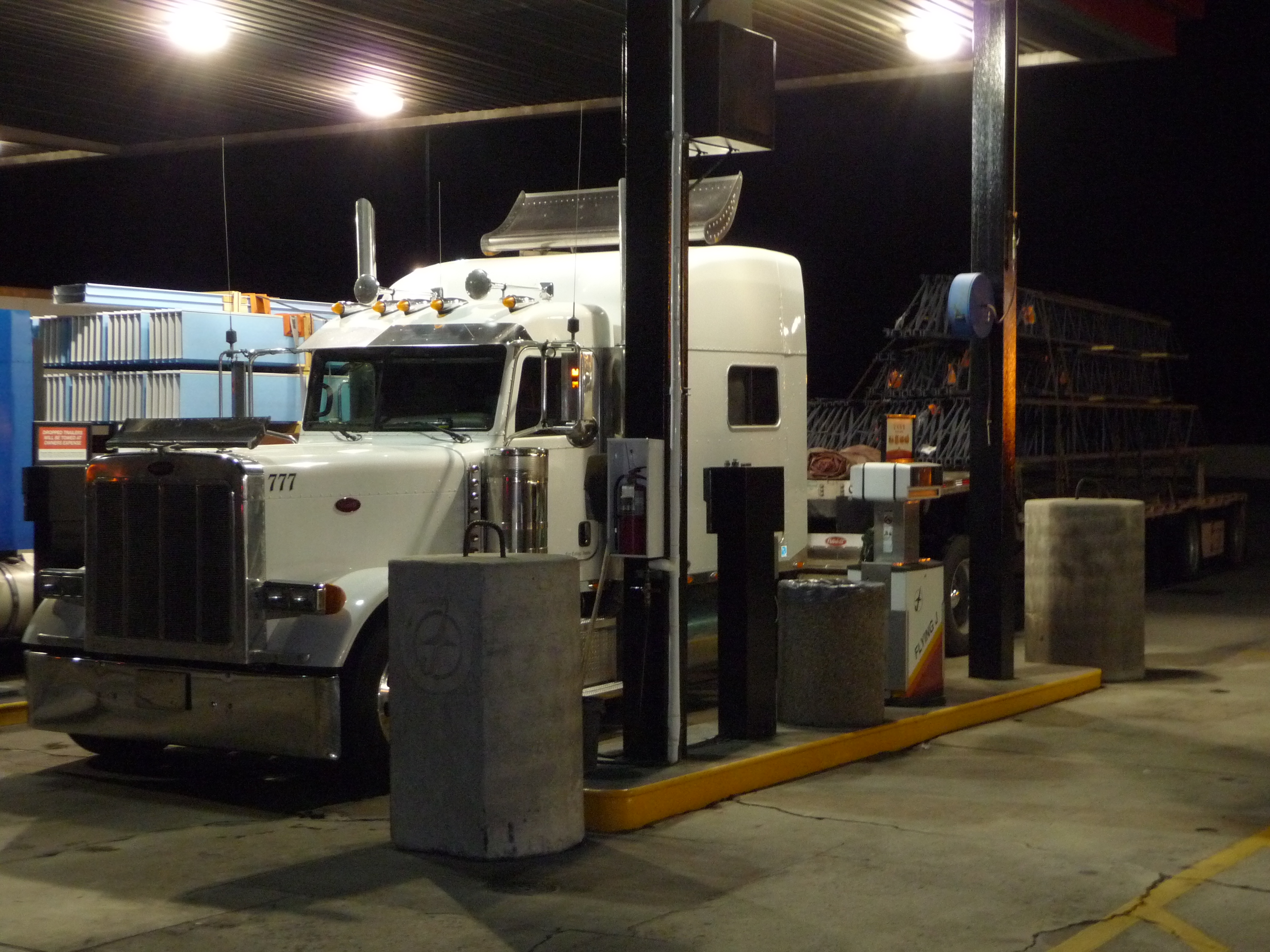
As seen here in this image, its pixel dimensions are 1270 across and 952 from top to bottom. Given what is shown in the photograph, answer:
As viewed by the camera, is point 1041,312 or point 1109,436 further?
point 1109,436

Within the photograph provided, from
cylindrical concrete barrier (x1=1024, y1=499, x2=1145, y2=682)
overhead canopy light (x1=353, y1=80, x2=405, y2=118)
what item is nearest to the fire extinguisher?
cylindrical concrete barrier (x1=1024, y1=499, x2=1145, y2=682)

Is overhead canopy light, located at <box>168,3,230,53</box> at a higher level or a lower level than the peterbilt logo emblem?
higher

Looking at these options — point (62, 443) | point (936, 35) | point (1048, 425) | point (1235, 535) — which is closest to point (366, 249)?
point (62, 443)

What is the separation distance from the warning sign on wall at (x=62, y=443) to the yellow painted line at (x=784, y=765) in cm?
689

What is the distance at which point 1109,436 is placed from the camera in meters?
20.9

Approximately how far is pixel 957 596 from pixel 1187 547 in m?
8.71

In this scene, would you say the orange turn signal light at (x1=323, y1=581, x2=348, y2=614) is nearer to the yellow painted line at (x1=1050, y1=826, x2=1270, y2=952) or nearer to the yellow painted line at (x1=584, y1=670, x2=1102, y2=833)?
the yellow painted line at (x1=584, y1=670, x2=1102, y2=833)

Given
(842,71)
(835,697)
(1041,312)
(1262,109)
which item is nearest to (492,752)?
(835,697)

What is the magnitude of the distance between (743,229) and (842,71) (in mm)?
25357

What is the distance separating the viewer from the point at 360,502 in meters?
9.38

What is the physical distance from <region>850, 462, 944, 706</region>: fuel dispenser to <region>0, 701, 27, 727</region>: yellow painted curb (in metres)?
6.04

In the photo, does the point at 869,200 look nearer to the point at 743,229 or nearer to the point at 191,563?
the point at 743,229

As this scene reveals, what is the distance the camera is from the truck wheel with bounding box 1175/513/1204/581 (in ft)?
74.7

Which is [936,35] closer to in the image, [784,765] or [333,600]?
[784,765]
